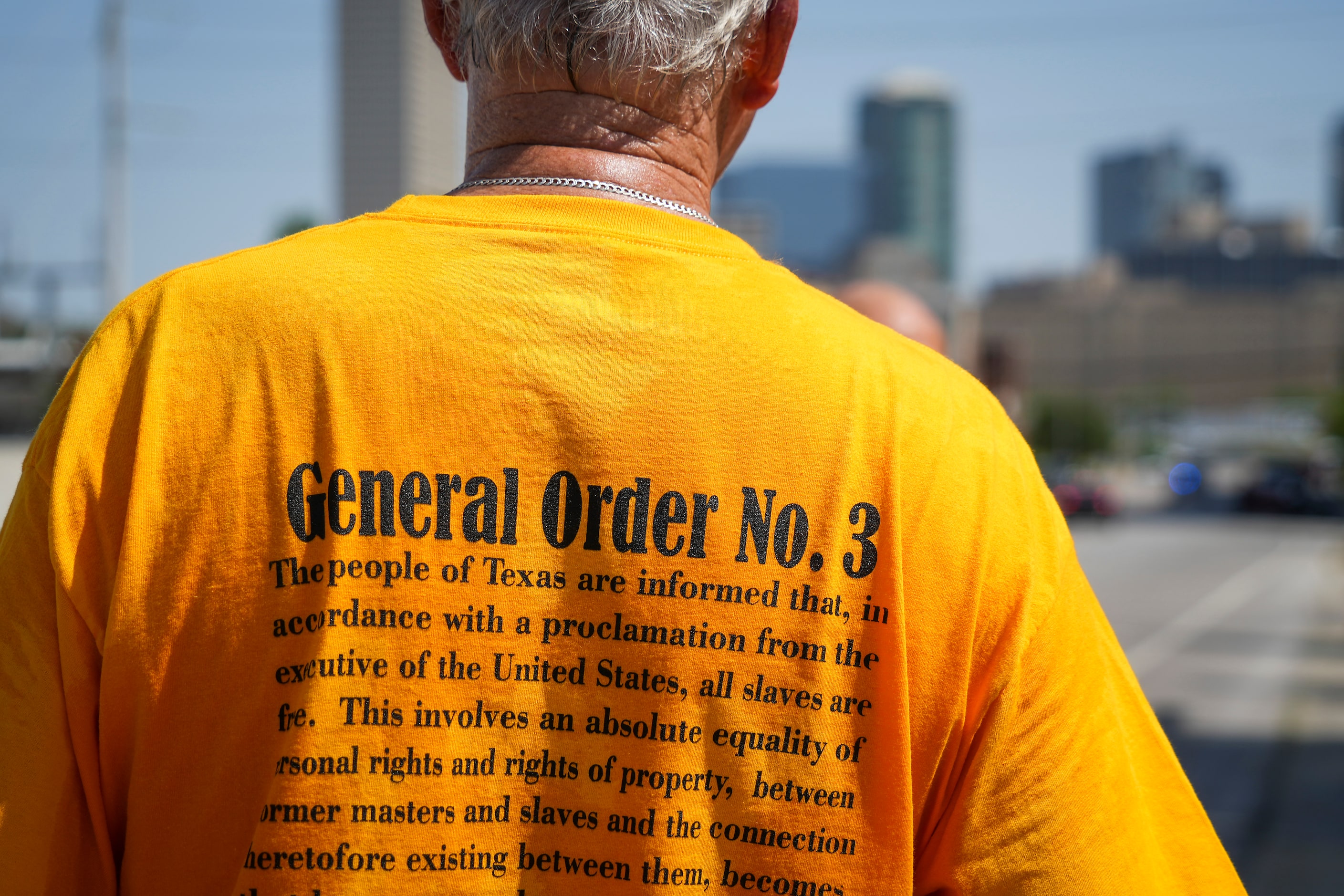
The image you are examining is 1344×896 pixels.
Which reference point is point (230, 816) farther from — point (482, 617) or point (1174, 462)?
point (1174, 462)

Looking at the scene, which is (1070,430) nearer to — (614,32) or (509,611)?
(614,32)

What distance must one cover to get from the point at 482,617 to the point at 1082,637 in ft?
1.81

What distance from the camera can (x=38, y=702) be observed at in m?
1.00

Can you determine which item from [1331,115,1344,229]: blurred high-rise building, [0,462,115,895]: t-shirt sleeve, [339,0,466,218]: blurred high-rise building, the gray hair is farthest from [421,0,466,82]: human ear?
[1331,115,1344,229]: blurred high-rise building

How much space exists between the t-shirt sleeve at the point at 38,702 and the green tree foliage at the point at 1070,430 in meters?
78.7

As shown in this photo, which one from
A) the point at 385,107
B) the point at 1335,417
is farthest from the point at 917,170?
the point at 1335,417

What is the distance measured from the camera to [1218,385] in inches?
4215

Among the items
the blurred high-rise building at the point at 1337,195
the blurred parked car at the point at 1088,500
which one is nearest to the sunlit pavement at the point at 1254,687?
the blurred parked car at the point at 1088,500

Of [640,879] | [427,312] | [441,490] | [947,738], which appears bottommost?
[640,879]

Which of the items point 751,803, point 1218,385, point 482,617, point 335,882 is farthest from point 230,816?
point 1218,385

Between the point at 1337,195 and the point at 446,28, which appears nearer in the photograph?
the point at 446,28

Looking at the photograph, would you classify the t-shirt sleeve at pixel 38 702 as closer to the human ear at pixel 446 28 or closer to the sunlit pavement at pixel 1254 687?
the human ear at pixel 446 28

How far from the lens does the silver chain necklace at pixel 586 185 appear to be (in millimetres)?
1101

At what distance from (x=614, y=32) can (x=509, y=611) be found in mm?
555
